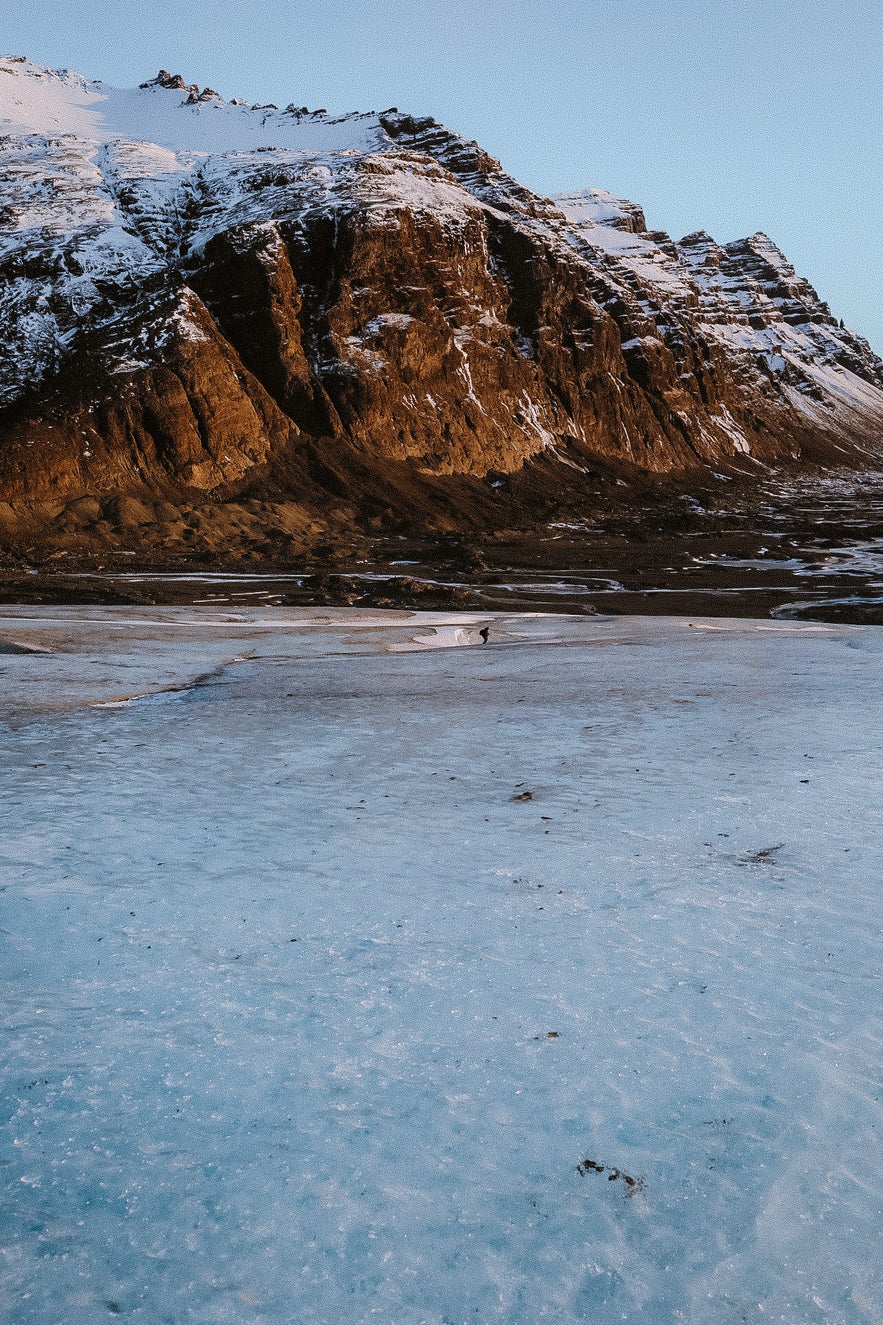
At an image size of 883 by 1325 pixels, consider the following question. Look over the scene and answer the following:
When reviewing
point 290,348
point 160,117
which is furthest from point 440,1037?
point 160,117

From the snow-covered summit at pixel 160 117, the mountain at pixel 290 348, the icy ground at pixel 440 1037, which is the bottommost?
the icy ground at pixel 440 1037

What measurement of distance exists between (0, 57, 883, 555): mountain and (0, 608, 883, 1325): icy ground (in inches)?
1824

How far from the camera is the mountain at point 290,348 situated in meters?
56.1

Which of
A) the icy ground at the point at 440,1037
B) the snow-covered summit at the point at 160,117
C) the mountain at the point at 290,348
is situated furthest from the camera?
the snow-covered summit at the point at 160,117

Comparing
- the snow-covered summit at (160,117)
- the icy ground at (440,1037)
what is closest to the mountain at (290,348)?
the snow-covered summit at (160,117)

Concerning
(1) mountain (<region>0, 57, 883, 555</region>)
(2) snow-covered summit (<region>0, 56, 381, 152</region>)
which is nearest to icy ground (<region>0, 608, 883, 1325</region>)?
(1) mountain (<region>0, 57, 883, 555</region>)

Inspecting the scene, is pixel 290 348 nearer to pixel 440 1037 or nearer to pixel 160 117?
pixel 160 117

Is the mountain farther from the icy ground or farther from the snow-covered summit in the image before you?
the icy ground

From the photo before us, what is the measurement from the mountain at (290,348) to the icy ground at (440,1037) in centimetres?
4632

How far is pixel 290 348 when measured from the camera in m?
67.8

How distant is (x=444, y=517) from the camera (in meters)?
64.4

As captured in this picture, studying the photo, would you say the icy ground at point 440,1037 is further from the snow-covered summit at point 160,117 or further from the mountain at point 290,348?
the snow-covered summit at point 160,117

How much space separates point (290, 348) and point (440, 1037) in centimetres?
7014

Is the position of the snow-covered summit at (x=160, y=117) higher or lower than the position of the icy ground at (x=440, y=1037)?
higher
